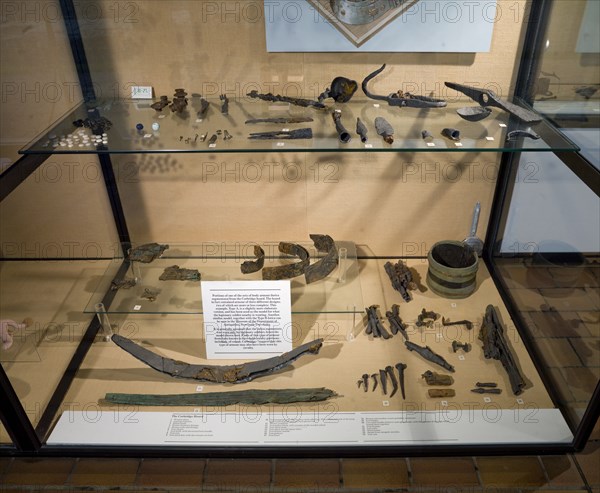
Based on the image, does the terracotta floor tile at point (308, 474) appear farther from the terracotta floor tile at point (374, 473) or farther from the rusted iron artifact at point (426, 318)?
the rusted iron artifact at point (426, 318)

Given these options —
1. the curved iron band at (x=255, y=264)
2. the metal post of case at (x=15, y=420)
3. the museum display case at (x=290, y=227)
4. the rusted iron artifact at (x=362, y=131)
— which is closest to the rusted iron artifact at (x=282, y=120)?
the museum display case at (x=290, y=227)

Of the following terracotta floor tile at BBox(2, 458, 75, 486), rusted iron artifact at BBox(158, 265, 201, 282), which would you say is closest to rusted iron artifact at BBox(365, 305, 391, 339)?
rusted iron artifact at BBox(158, 265, 201, 282)

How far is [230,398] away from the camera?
9.80 feet

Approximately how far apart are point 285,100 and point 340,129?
0.43 m

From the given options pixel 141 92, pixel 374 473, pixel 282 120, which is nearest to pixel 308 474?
pixel 374 473

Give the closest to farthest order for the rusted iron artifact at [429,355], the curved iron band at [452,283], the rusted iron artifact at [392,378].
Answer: the rusted iron artifact at [392,378], the rusted iron artifact at [429,355], the curved iron band at [452,283]

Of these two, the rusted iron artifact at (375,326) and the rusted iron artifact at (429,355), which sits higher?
the rusted iron artifact at (375,326)

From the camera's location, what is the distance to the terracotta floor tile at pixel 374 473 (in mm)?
2707

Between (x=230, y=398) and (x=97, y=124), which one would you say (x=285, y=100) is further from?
(x=230, y=398)

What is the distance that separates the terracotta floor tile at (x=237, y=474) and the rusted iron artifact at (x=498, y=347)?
1.45 metres

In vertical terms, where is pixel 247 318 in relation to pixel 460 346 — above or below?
above

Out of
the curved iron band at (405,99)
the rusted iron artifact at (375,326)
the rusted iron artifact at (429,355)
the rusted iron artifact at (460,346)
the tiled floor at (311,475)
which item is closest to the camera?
the tiled floor at (311,475)

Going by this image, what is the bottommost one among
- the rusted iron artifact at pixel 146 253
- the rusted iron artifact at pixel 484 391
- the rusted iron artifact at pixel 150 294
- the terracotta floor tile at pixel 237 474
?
the terracotta floor tile at pixel 237 474

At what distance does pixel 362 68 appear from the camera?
2.92 meters
